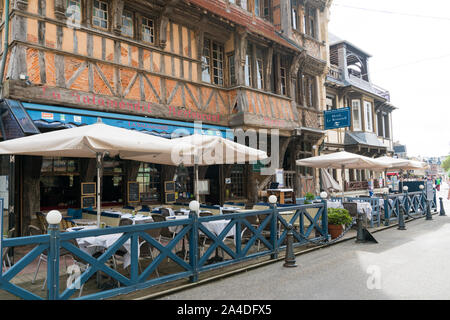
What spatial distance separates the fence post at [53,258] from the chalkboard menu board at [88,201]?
4919mm

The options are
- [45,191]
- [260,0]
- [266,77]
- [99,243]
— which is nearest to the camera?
[99,243]

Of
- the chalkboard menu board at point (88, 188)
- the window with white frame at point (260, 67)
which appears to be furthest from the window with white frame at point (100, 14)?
the window with white frame at point (260, 67)

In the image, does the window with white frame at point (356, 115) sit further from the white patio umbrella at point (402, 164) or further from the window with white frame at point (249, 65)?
the window with white frame at point (249, 65)

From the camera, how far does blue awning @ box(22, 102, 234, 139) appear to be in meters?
7.17

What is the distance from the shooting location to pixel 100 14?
897 centimetres

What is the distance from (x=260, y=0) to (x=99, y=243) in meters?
12.8

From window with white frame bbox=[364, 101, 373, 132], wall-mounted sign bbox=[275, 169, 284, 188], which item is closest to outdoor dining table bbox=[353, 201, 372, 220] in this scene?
wall-mounted sign bbox=[275, 169, 284, 188]

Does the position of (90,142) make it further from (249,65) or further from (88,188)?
(249,65)

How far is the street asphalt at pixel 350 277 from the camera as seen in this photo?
4.42 meters

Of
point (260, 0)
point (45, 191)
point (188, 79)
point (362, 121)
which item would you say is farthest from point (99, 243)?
point (362, 121)

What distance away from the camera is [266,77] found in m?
12.9

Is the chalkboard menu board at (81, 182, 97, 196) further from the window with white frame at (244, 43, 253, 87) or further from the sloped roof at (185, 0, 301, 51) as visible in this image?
the window with white frame at (244, 43, 253, 87)

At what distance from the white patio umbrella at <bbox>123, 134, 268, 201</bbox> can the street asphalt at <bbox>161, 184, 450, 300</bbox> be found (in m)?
2.02

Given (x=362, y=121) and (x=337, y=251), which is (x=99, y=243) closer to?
(x=337, y=251)
